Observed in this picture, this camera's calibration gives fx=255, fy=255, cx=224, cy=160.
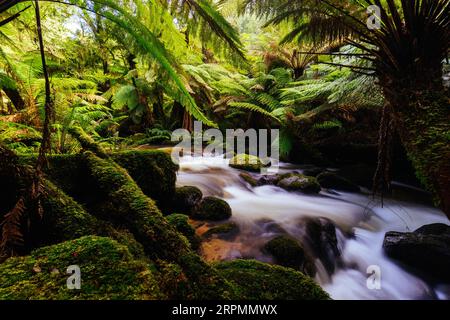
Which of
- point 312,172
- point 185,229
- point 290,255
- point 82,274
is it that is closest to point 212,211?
point 185,229

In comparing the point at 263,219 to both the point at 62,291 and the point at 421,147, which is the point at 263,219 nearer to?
the point at 421,147

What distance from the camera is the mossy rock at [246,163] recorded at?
17.1 feet

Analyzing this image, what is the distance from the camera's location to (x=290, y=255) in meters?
2.35

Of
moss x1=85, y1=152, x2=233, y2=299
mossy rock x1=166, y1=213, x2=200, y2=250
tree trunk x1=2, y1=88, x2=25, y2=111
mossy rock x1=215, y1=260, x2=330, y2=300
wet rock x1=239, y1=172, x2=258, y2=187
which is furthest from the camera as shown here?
wet rock x1=239, y1=172, x2=258, y2=187

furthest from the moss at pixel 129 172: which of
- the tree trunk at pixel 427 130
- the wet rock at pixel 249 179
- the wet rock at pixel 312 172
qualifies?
the wet rock at pixel 312 172

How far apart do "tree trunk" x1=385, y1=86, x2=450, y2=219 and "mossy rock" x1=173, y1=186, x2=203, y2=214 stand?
2.22m

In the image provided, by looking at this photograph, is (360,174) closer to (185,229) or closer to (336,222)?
(336,222)

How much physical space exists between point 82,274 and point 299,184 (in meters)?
3.99

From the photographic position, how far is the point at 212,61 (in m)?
9.19

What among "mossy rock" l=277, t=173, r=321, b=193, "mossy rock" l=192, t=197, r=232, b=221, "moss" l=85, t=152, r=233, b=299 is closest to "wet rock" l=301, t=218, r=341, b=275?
"mossy rock" l=192, t=197, r=232, b=221

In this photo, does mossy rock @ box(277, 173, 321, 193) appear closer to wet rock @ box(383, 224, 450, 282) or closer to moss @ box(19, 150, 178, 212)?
wet rock @ box(383, 224, 450, 282)

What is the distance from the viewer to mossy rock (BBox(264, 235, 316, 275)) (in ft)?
7.66

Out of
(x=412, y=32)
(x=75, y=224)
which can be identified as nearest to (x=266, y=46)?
(x=412, y=32)

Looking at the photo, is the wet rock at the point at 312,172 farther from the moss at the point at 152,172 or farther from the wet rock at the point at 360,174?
the moss at the point at 152,172
